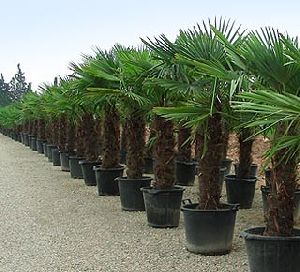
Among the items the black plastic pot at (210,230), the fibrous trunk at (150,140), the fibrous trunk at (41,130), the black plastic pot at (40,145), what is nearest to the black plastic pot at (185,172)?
the fibrous trunk at (150,140)

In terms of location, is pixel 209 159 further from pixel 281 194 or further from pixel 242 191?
pixel 242 191

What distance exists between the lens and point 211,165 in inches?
227

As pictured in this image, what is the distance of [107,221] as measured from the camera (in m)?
7.57

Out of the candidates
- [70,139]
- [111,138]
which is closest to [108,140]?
[111,138]

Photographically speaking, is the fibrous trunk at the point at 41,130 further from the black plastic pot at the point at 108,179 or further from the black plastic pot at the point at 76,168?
the black plastic pot at the point at 108,179

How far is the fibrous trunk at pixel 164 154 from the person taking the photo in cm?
709

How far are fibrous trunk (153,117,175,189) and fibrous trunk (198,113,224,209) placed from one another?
1.24 m

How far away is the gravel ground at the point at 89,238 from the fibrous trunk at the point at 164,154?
1.94 feet

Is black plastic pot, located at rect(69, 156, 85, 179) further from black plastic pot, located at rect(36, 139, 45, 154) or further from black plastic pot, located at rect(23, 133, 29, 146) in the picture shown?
black plastic pot, located at rect(23, 133, 29, 146)

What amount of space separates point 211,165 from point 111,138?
171 inches

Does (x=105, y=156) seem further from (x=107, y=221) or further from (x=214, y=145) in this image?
(x=214, y=145)

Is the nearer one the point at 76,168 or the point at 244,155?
the point at 244,155

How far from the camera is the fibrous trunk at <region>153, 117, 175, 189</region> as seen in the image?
7086mm

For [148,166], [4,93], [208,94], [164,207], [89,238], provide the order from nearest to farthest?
1. [208,94]
2. [89,238]
3. [164,207]
4. [148,166]
5. [4,93]
